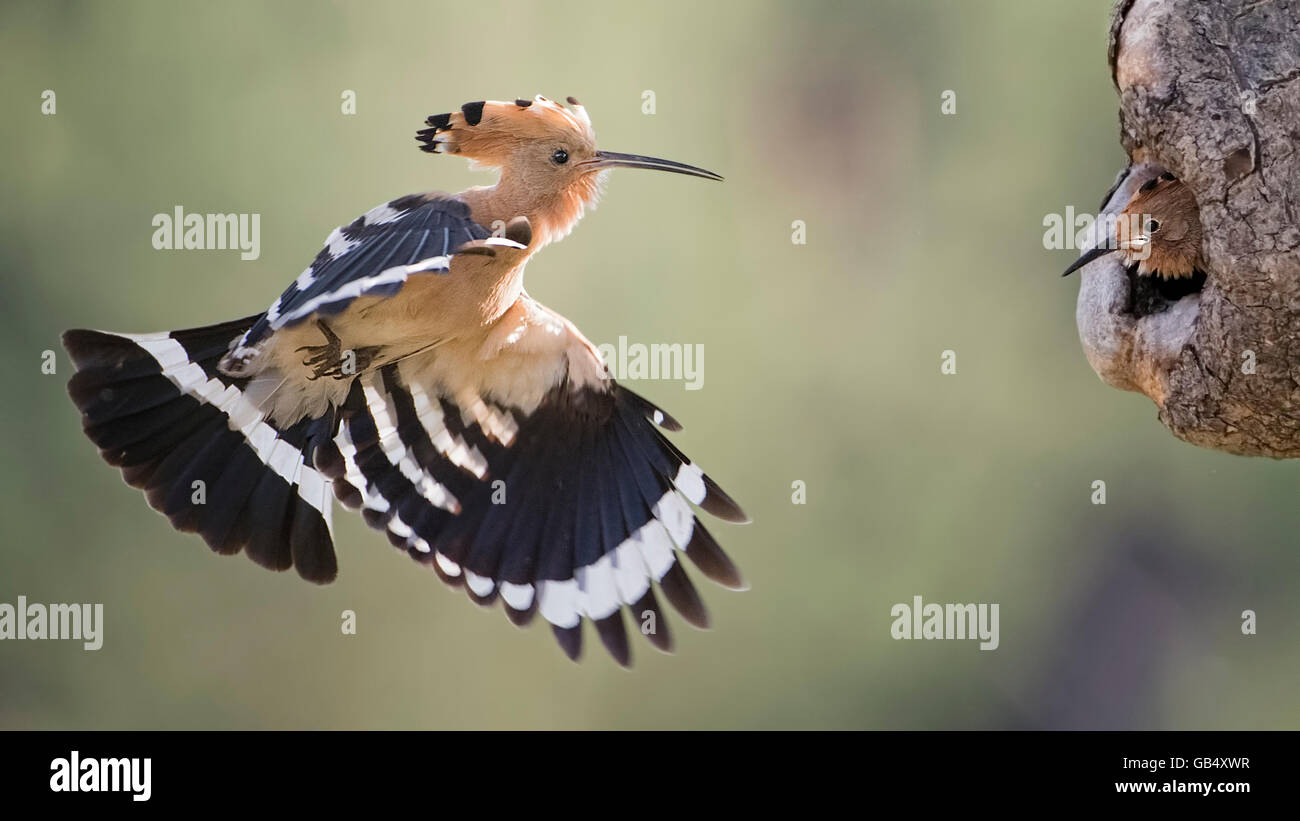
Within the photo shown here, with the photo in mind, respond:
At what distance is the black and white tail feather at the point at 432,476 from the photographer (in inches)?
96.1

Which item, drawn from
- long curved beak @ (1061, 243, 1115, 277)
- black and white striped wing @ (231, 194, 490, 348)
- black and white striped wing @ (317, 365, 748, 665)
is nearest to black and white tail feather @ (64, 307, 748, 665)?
black and white striped wing @ (317, 365, 748, 665)

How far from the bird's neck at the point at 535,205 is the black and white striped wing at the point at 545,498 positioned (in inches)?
13.7

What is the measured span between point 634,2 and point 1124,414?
1.94 meters

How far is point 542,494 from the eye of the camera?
2.51 m

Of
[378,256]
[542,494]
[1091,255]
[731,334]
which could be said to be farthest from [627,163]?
[731,334]

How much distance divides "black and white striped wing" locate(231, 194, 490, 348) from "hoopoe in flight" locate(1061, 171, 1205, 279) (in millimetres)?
910

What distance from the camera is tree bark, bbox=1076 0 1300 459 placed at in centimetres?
177

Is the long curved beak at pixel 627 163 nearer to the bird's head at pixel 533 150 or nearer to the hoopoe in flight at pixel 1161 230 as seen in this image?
the bird's head at pixel 533 150

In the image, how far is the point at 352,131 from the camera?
12.9 feet

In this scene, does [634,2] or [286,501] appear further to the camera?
[634,2]

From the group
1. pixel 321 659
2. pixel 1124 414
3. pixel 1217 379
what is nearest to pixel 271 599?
pixel 321 659

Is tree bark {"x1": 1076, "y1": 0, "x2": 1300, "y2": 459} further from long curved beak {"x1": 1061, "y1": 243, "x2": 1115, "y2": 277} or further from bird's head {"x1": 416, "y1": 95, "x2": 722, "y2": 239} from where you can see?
bird's head {"x1": 416, "y1": 95, "x2": 722, "y2": 239}

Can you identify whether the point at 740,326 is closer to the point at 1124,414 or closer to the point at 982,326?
the point at 982,326

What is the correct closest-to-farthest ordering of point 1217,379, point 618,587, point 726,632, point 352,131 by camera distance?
1. point 1217,379
2. point 618,587
3. point 352,131
4. point 726,632
